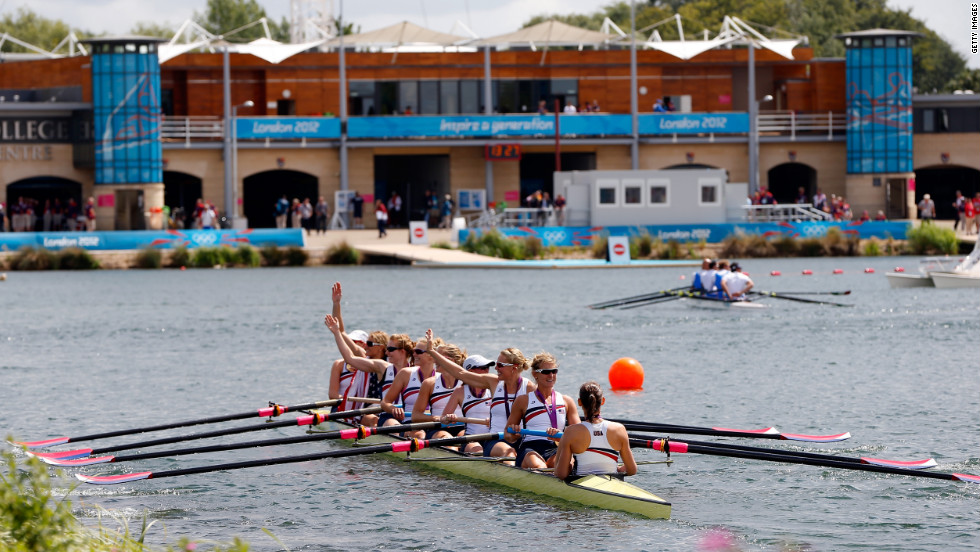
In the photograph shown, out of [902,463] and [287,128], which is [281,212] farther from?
[902,463]

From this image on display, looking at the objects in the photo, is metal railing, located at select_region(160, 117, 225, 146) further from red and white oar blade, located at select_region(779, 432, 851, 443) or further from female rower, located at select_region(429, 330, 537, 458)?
female rower, located at select_region(429, 330, 537, 458)

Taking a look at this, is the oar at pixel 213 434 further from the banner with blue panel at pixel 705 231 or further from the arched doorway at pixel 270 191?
the arched doorway at pixel 270 191

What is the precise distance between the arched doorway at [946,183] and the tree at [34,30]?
70934 millimetres

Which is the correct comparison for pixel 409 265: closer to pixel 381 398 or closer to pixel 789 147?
pixel 789 147

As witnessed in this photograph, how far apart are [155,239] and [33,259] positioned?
475 centimetres

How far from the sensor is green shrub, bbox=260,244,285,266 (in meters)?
53.8

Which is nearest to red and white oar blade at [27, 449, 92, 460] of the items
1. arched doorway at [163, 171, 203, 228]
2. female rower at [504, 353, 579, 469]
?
female rower at [504, 353, 579, 469]

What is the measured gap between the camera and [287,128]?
210 feet

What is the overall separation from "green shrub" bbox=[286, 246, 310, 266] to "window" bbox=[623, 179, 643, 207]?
44.3 feet

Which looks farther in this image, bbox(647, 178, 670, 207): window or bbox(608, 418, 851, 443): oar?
bbox(647, 178, 670, 207): window

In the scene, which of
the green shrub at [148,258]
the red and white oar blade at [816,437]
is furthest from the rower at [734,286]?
the green shrub at [148,258]

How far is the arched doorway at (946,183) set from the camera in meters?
71.0

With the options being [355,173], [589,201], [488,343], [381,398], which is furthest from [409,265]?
[381,398]

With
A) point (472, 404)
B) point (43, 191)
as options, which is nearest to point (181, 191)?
point (43, 191)
